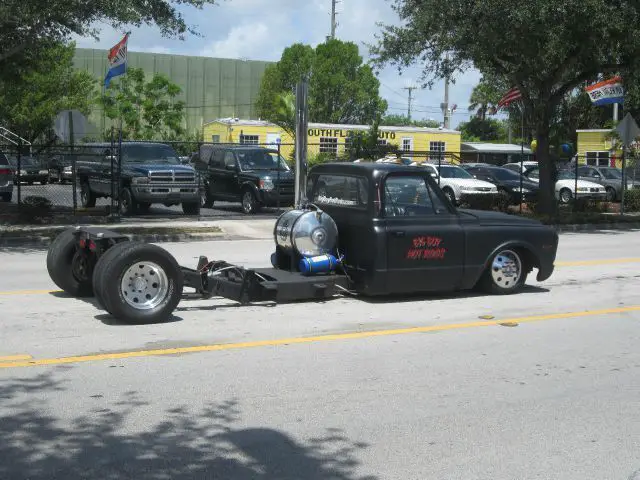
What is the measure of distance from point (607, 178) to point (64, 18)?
2536 cm

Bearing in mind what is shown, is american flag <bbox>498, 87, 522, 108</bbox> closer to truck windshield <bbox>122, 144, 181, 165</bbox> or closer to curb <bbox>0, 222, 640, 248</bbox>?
truck windshield <bbox>122, 144, 181, 165</bbox>

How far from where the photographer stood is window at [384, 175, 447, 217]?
1052 cm

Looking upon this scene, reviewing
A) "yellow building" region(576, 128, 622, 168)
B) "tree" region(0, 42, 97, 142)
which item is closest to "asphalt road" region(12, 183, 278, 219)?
"tree" region(0, 42, 97, 142)

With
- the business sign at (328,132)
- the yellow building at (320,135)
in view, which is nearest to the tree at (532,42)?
the yellow building at (320,135)

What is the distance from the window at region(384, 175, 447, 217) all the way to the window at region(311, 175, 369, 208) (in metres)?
0.28

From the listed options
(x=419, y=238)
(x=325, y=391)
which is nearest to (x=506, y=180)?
(x=419, y=238)

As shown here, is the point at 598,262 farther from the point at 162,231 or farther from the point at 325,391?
the point at 325,391

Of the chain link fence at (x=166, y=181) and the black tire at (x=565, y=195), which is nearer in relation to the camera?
the chain link fence at (x=166, y=181)

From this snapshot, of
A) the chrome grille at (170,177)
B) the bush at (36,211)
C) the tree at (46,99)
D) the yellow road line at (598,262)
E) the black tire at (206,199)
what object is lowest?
the yellow road line at (598,262)

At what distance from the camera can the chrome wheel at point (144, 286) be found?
350 inches

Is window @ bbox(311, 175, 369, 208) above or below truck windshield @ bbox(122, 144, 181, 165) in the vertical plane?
below

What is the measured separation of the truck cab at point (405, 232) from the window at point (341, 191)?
0.01 metres

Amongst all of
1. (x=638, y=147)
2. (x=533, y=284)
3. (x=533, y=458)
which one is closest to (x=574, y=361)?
(x=533, y=458)

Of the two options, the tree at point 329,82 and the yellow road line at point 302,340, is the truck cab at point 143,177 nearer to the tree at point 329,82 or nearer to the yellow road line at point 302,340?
the yellow road line at point 302,340
